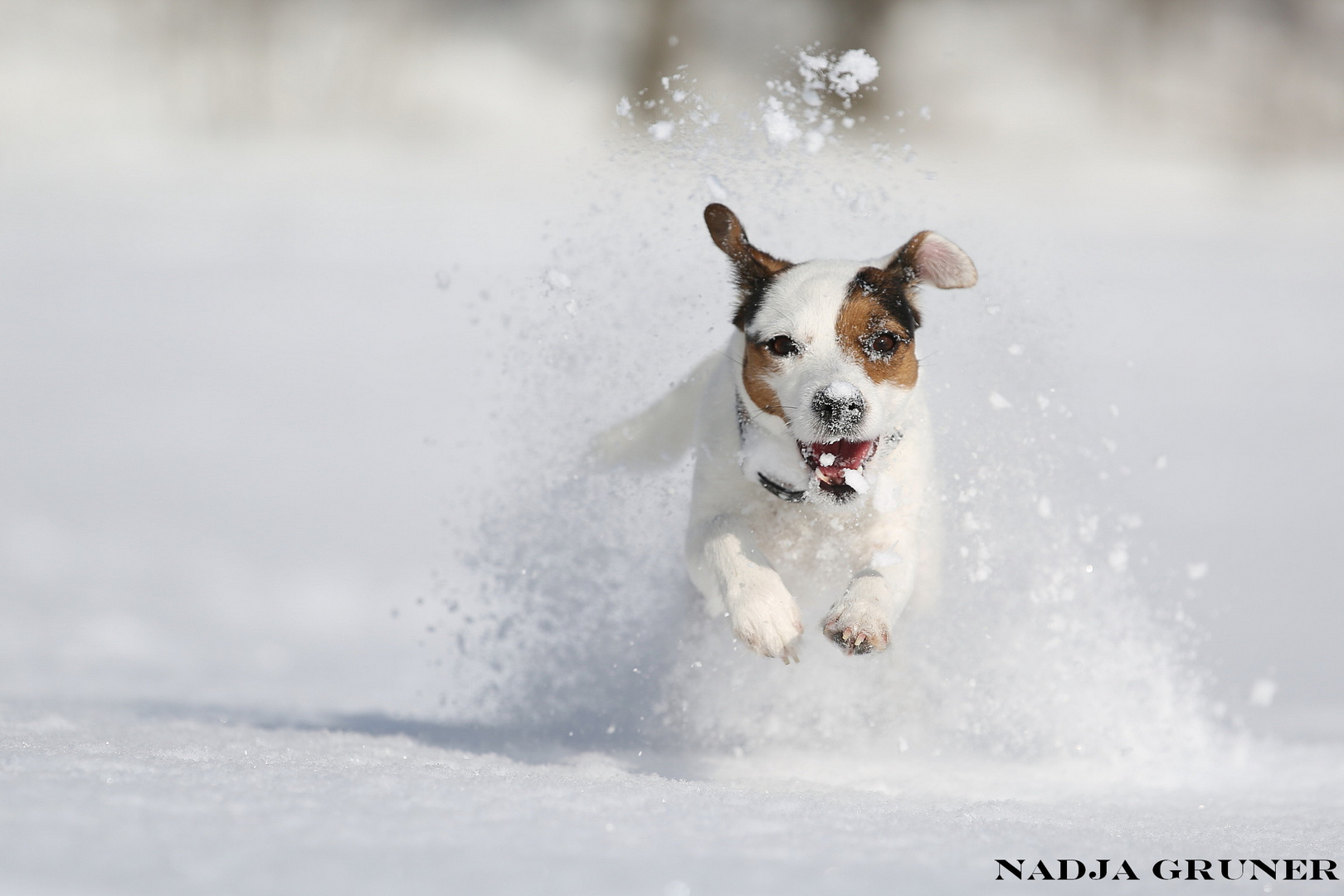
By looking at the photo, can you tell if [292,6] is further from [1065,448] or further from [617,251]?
[1065,448]

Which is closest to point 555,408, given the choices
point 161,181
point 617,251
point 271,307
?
point 617,251

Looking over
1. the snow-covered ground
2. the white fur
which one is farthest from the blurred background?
the white fur

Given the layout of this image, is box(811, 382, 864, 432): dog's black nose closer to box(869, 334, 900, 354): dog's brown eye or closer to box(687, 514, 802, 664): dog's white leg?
box(869, 334, 900, 354): dog's brown eye

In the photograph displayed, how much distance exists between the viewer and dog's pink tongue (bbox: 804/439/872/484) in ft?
7.24

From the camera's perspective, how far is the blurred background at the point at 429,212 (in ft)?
19.2

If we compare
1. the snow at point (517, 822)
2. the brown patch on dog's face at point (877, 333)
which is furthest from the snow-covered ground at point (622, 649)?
the brown patch on dog's face at point (877, 333)

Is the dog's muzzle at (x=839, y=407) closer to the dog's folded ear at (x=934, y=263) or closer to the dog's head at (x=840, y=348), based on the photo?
the dog's head at (x=840, y=348)

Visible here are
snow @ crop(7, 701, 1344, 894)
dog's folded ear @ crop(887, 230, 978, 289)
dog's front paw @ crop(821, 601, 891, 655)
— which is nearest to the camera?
snow @ crop(7, 701, 1344, 894)

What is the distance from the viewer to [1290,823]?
195 centimetres

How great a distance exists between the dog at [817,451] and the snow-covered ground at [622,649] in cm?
27

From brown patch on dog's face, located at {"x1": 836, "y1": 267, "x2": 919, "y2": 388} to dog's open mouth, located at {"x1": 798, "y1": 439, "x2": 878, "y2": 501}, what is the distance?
0.13 m

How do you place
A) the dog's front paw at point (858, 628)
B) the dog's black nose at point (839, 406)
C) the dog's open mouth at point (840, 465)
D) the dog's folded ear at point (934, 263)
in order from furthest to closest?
1. the dog's folded ear at point (934, 263)
2. the dog's open mouth at point (840, 465)
3. the dog's black nose at point (839, 406)
4. the dog's front paw at point (858, 628)

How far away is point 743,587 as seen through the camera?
7.03 ft

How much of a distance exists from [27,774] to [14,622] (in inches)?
115
